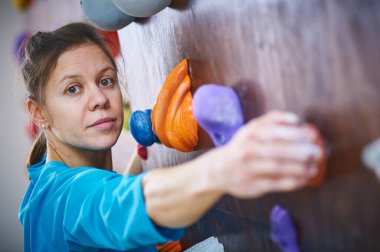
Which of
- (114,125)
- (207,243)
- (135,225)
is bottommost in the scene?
(207,243)

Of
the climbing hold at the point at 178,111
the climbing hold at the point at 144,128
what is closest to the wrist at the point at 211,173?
the climbing hold at the point at 178,111

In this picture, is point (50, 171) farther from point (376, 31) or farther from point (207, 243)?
point (376, 31)

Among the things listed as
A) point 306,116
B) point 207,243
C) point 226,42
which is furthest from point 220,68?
point 207,243

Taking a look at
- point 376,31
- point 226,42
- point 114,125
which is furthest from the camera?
point 114,125

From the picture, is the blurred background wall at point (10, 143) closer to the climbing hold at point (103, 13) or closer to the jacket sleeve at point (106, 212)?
the climbing hold at point (103, 13)

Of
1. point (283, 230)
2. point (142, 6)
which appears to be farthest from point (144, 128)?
point (283, 230)

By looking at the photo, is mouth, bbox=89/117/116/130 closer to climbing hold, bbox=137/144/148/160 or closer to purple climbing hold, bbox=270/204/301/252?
climbing hold, bbox=137/144/148/160

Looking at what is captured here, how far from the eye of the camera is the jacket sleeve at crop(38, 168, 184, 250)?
0.37m

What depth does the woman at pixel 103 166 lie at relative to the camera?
29 centimetres

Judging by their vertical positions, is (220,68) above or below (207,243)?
above

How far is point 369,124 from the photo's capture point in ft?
0.95

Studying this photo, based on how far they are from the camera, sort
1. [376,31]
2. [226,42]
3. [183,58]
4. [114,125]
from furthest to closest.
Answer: [114,125], [183,58], [226,42], [376,31]

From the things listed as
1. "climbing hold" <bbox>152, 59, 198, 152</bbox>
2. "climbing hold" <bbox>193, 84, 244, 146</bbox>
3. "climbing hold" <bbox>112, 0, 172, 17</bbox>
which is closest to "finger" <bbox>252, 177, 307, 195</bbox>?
"climbing hold" <bbox>193, 84, 244, 146</bbox>

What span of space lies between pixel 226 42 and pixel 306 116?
144 mm
